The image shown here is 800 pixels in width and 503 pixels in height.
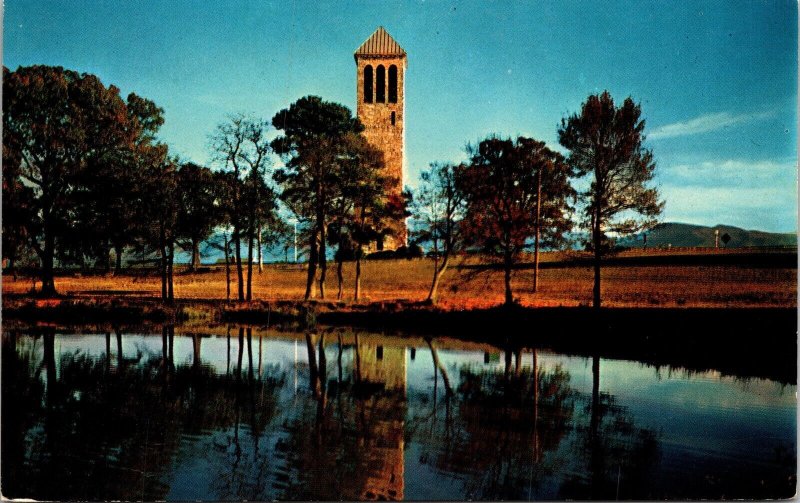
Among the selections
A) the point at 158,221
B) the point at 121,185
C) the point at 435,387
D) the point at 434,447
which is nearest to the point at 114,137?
the point at 121,185

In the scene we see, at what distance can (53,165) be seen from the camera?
541 inches

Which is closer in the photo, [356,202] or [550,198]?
[550,198]

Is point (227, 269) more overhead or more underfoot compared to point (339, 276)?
more overhead

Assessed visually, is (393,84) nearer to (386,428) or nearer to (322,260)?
(322,260)

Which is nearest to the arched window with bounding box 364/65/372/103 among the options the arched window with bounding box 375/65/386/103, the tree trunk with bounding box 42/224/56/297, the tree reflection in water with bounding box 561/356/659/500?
the arched window with bounding box 375/65/386/103

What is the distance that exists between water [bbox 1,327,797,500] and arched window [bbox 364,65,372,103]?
6.29 m

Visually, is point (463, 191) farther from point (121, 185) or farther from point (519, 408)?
point (121, 185)

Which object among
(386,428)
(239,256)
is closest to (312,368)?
(386,428)

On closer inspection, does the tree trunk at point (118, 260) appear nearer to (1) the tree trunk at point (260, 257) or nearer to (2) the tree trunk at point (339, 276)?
(1) the tree trunk at point (260, 257)

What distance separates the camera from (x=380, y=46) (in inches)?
465

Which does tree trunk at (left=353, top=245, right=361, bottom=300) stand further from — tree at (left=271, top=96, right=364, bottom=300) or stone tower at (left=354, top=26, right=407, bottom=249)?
tree at (left=271, top=96, right=364, bottom=300)

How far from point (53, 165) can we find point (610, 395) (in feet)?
40.0

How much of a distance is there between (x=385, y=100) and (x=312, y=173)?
126 inches

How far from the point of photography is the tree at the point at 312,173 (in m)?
17.5
